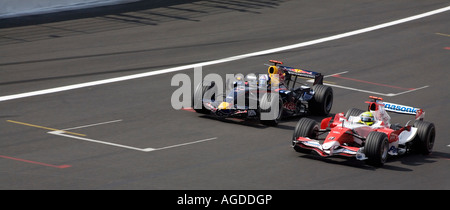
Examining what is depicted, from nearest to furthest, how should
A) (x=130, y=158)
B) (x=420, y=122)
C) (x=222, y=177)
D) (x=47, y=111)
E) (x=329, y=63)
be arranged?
(x=222, y=177), (x=130, y=158), (x=420, y=122), (x=47, y=111), (x=329, y=63)

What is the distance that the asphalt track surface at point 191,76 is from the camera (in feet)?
56.4

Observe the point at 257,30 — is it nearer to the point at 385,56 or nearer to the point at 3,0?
the point at 385,56

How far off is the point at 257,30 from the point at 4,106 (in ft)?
56.1

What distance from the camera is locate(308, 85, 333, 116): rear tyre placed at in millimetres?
23359

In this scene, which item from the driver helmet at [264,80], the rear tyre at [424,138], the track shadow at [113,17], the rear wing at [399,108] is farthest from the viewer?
the track shadow at [113,17]

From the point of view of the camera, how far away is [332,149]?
58.5 ft

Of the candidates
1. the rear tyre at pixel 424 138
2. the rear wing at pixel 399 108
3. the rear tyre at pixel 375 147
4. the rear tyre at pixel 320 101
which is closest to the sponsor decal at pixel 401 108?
the rear wing at pixel 399 108

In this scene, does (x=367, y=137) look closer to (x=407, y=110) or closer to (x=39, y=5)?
(x=407, y=110)

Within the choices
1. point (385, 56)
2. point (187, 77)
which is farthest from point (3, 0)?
point (385, 56)

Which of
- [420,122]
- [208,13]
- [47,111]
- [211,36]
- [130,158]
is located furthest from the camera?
[208,13]

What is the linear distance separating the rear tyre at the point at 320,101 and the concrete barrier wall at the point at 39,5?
20.2 metres

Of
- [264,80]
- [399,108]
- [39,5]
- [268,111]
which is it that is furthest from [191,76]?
[39,5]

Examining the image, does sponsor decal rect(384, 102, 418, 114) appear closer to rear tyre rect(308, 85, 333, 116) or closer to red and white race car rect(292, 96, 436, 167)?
red and white race car rect(292, 96, 436, 167)

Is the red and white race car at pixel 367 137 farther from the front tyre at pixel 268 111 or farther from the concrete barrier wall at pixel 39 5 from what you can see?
the concrete barrier wall at pixel 39 5
